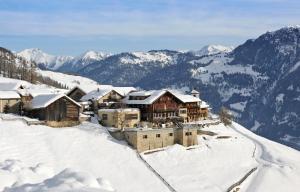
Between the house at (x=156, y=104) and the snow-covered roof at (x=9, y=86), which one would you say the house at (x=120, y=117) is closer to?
the house at (x=156, y=104)

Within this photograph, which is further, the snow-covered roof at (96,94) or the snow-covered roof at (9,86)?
the snow-covered roof at (9,86)

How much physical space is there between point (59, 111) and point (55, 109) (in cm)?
79

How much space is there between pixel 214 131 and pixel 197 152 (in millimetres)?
17174

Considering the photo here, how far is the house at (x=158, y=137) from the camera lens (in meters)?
84.6

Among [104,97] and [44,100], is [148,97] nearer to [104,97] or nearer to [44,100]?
[104,97]

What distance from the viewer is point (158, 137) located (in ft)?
287

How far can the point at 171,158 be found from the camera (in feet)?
271

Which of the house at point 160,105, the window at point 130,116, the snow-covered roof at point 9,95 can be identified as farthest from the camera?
the house at point 160,105

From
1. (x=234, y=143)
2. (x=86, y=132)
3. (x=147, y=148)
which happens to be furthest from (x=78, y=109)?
(x=234, y=143)

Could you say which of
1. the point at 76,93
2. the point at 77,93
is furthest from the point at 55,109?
the point at 76,93

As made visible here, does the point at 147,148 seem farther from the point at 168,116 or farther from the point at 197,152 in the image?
the point at 168,116

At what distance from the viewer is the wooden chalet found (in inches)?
3546

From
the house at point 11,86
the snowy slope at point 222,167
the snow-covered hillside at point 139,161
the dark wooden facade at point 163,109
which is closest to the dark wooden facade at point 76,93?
the house at point 11,86

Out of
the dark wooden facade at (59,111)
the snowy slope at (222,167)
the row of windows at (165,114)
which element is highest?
the dark wooden facade at (59,111)
